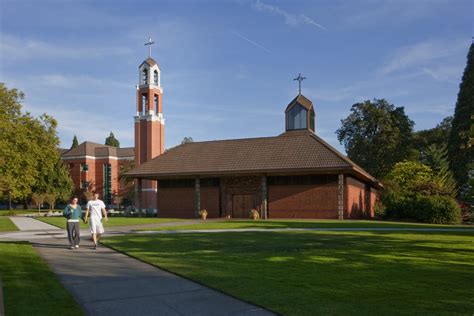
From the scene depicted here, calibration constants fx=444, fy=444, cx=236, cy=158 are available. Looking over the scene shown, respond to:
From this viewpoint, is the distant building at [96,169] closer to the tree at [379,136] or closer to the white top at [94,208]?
the tree at [379,136]

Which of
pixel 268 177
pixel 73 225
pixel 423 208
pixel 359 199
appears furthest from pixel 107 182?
pixel 73 225

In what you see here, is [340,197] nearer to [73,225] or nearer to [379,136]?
[73,225]

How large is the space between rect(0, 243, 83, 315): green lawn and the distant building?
64.2 metres

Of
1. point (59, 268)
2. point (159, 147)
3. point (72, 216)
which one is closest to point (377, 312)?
point (59, 268)

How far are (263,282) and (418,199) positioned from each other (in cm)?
2821

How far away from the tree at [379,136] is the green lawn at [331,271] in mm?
42762

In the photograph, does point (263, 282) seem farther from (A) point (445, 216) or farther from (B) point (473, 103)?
(B) point (473, 103)

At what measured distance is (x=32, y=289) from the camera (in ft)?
24.1

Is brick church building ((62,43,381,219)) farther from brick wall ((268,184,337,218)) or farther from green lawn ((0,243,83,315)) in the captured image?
green lawn ((0,243,83,315))

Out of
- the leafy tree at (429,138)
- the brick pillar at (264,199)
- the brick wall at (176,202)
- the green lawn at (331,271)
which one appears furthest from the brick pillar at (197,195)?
the leafy tree at (429,138)

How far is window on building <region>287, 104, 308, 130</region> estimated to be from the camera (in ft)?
133

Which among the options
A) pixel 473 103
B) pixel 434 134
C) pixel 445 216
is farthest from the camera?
pixel 434 134

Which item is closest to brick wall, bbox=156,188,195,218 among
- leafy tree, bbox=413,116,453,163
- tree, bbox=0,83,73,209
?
tree, bbox=0,83,73,209

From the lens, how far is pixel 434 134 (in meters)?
62.2
